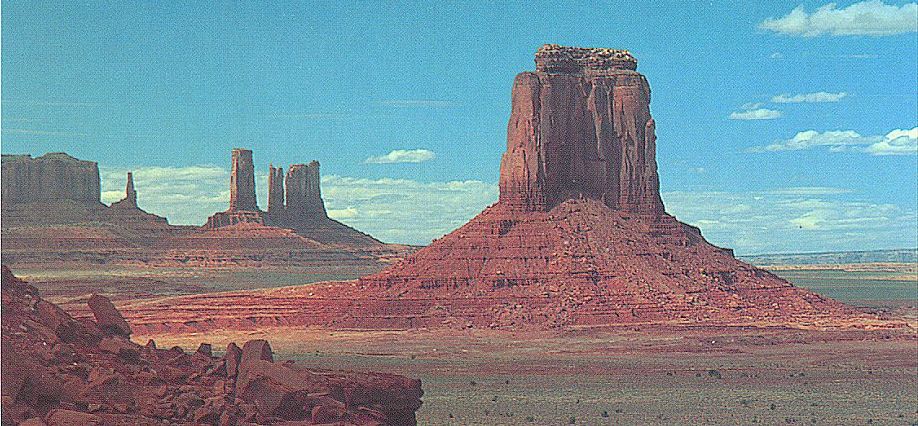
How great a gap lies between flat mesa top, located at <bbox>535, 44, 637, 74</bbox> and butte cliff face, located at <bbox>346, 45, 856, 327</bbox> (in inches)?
2.2

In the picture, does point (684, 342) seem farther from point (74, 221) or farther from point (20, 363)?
point (74, 221)

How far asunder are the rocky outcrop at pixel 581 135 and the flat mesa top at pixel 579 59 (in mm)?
56

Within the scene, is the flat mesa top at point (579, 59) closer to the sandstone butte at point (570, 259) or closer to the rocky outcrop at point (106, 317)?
the sandstone butte at point (570, 259)

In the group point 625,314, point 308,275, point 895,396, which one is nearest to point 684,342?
point 625,314

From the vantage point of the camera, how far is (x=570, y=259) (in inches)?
3246

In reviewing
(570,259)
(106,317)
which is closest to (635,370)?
Answer: (570,259)

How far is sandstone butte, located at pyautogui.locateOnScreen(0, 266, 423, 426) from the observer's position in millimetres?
18719

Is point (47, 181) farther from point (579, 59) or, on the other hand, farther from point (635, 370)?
point (635, 370)

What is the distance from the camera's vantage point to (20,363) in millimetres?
18766

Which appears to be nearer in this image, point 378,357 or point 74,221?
point 378,357

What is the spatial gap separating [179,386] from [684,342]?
55023mm

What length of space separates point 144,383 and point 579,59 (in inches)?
2775

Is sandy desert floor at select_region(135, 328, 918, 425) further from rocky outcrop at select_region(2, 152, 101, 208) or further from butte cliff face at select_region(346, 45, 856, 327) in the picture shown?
rocky outcrop at select_region(2, 152, 101, 208)

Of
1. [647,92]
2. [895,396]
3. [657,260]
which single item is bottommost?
[895,396]
